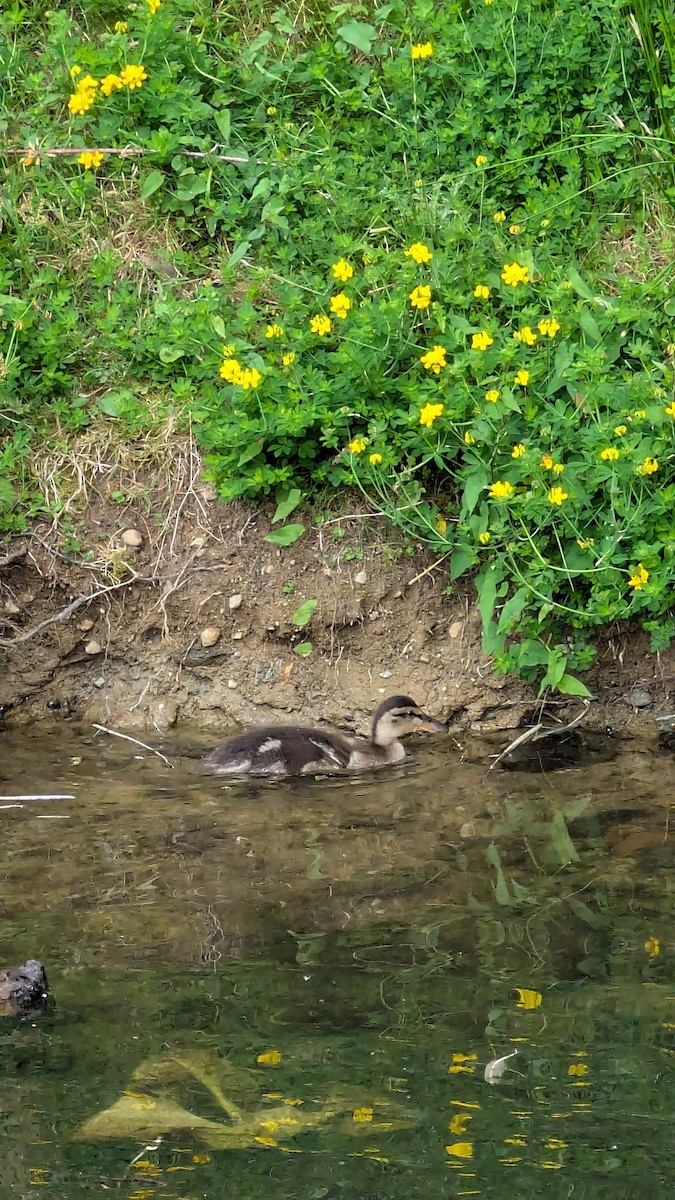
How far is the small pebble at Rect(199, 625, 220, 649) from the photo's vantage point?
21.2 feet

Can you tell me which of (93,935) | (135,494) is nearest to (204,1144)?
(93,935)

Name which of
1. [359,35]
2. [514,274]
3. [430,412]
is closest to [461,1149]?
Result: [430,412]

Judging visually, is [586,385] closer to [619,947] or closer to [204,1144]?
[619,947]

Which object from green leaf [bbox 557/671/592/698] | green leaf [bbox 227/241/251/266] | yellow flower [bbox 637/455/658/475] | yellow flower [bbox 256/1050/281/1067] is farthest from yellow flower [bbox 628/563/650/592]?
yellow flower [bbox 256/1050/281/1067]

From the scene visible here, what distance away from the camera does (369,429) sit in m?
6.04

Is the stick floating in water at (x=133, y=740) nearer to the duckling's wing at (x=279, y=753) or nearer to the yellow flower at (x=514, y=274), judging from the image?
the duckling's wing at (x=279, y=753)

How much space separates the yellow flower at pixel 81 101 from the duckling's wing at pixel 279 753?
9.49ft

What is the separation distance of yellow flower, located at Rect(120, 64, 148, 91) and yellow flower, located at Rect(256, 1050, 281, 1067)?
4.55 meters

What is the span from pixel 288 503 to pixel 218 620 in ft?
1.96

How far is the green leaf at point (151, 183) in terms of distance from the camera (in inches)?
271

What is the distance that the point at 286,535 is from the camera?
633cm

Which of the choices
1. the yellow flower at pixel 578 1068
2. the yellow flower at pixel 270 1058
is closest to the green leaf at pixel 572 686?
the yellow flower at pixel 578 1068

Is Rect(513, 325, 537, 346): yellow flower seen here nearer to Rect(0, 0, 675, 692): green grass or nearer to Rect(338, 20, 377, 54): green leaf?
Rect(0, 0, 675, 692): green grass

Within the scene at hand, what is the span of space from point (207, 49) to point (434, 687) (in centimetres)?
324
